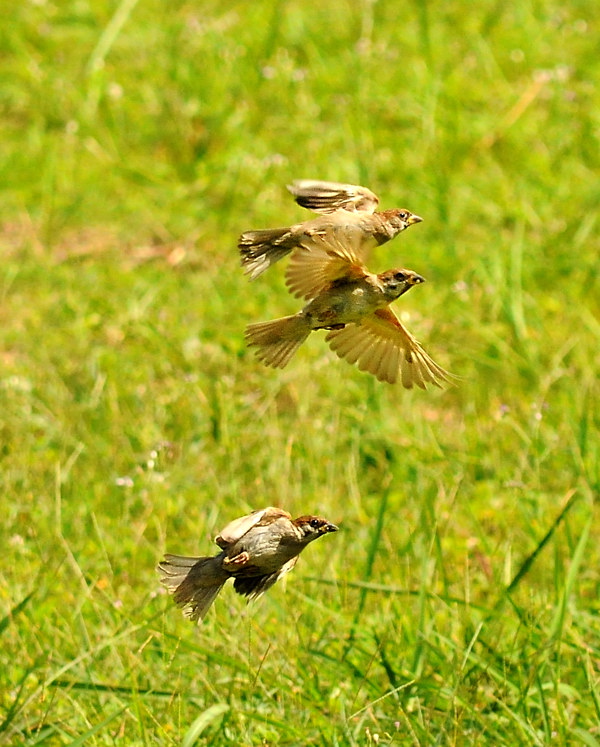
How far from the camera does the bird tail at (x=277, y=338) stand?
3.12 metres

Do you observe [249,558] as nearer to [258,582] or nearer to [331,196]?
[258,582]

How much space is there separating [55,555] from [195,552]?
2.09ft

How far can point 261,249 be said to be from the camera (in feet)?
10.7

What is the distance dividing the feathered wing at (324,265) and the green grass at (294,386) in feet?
3.04

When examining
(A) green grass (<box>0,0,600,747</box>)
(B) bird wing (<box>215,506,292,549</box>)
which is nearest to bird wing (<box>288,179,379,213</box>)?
(B) bird wing (<box>215,506,292,549</box>)

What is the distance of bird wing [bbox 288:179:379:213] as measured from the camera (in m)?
3.36

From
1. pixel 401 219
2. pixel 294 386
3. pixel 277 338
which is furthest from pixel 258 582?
pixel 294 386

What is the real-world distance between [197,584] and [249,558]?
183 mm

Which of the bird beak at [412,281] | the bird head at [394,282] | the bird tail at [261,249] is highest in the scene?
the bird tail at [261,249]

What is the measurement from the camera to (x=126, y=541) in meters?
4.78

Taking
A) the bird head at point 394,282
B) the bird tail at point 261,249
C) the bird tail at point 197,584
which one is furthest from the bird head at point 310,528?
the bird tail at point 261,249

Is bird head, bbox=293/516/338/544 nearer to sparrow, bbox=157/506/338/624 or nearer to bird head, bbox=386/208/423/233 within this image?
sparrow, bbox=157/506/338/624

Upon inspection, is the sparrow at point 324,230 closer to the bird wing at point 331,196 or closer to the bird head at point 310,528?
the bird wing at point 331,196

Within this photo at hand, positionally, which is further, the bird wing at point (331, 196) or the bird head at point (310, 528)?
the bird wing at point (331, 196)
